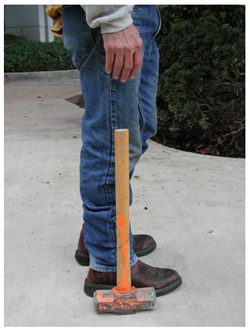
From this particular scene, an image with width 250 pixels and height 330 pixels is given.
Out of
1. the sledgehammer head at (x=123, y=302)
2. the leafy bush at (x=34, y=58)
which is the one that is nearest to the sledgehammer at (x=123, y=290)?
the sledgehammer head at (x=123, y=302)

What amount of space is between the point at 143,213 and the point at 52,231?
587 mm

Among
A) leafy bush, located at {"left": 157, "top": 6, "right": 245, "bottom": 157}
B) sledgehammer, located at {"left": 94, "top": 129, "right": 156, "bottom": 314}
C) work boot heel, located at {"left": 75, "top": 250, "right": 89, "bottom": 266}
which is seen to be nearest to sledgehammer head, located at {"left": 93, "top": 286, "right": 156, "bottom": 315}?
sledgehammer, located at {"left": 94, "top": 129, "right": 156, "bottom": 314}

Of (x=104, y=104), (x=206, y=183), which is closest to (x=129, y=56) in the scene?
(x=104, y=104)

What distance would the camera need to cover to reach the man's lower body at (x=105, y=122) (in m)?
1.51

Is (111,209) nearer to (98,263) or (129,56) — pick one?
(98,263)

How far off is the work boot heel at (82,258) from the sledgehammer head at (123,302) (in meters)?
0.35

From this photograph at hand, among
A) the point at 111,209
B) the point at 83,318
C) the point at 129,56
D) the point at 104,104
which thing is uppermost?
the point at 129,56

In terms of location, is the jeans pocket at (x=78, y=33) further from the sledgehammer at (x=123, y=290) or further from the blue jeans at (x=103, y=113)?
the sledgehammer at (x=123, y=290)

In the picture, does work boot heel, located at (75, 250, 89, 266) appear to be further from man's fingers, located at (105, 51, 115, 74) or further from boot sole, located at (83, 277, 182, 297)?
man's fingers, located at (105, 51, 115, 74)

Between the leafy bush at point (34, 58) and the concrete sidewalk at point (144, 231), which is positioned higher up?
the leafy bush at point (34, 58)

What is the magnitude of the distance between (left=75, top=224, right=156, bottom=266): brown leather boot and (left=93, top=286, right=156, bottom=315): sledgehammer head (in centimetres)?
36

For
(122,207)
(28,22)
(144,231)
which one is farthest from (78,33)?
(28,22)

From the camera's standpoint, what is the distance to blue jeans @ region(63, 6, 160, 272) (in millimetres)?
1512

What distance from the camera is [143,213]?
2441 millimetres
